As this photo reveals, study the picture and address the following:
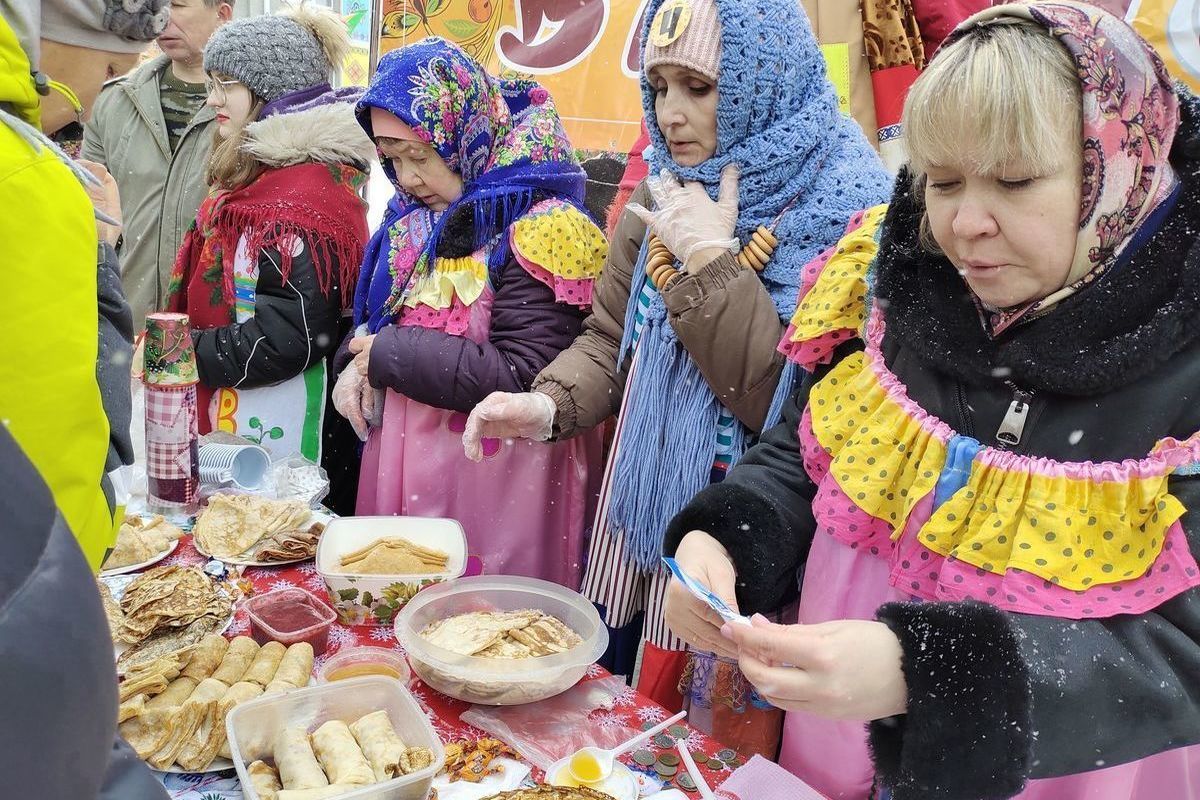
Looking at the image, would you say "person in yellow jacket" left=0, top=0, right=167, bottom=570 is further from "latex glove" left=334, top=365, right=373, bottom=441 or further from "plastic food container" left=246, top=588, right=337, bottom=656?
"latex glove" left=334, top=365, right=373, bottom=441

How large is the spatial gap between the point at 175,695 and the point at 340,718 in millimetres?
267

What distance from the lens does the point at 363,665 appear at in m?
1.51

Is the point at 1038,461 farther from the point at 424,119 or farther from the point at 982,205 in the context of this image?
the point at 424,119

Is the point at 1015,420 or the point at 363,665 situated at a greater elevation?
the point at 1015,420

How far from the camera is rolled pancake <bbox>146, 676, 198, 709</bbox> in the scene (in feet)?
4.38

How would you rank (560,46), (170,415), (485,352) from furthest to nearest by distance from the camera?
(560,46) → (485,352) → (170,415)

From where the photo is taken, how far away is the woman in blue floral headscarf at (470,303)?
231 cm

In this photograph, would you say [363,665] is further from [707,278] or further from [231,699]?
[707,278]

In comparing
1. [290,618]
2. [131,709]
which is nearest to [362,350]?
[290,618]

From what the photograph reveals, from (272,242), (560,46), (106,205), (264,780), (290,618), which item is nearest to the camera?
(264,780)

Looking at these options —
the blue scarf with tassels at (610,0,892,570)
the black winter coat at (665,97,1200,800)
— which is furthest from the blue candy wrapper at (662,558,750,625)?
the blue scarf with tassels at (610,0,892,570)

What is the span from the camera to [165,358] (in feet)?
6.82

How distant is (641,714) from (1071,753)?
2.28 ft

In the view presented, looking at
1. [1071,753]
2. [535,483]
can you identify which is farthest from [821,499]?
[535,483]
